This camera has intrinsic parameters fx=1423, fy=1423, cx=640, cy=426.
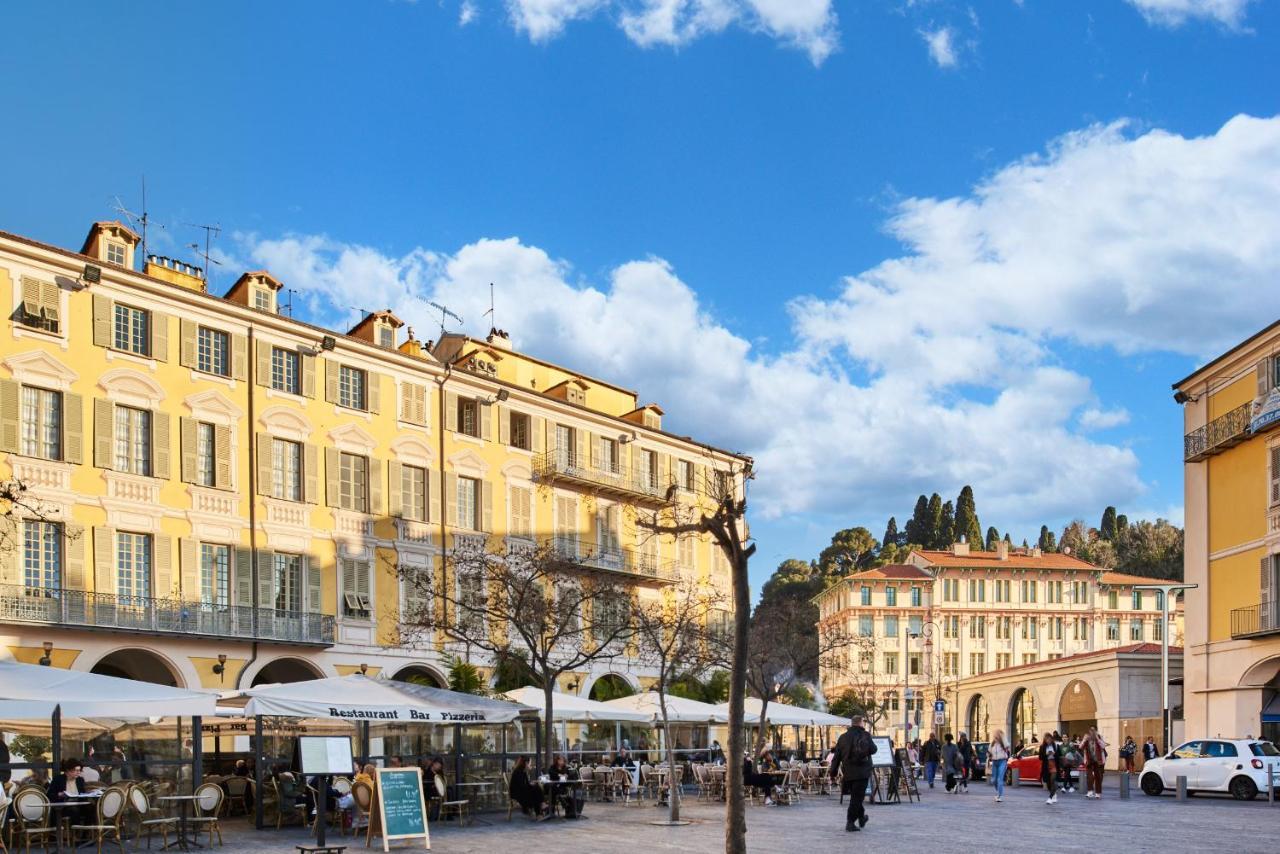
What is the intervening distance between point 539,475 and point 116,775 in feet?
84.1

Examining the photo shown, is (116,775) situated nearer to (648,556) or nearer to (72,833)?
(72,833)

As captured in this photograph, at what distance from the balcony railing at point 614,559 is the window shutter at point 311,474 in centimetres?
936

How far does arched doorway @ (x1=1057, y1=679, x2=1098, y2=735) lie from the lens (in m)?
54.9

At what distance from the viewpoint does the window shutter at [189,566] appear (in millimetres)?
37938

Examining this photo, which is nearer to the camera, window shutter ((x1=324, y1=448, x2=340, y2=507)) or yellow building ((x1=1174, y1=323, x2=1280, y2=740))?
yellow building ((x1=1174, y1=323, x2=1280, y2=740))

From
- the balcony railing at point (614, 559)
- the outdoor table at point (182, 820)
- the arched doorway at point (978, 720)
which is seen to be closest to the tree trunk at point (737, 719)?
the outdoor table at point (182, 820)

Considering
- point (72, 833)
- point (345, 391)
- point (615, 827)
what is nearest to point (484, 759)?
point (615, 827)

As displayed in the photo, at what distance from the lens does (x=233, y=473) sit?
130 feet

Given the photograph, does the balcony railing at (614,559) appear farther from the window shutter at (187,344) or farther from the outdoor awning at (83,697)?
the outdoor awning at (83,697)

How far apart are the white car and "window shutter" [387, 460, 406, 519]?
22869 mm

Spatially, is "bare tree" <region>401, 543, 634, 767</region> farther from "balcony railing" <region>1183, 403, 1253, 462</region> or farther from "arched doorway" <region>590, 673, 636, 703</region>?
"balcony railing" <region>1183, 403, 1253, 462</region>

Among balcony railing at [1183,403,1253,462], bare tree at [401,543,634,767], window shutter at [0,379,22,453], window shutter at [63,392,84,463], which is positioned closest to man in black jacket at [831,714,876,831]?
bare tree at [401,543,634,767]

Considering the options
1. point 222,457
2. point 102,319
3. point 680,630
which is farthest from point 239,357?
point 680,630

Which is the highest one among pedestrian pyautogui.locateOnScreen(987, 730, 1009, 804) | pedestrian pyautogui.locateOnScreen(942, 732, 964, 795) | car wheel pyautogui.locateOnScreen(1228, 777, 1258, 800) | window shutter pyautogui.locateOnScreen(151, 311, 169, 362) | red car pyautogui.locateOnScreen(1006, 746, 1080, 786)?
window shutter pyautogui.locateOnScreen(151, 311, 169, 362)
